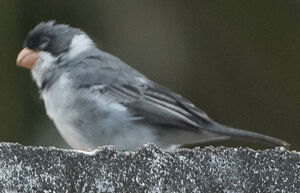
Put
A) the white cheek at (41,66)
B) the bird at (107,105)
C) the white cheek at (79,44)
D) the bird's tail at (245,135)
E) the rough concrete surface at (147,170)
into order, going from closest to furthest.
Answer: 1. the rough concrete surface at (147,170)
2. the bird's tail at (245,135)
3. the bird at (107,105)
4. the white cheek at (41,66)
5. the white cheek at (79,44)

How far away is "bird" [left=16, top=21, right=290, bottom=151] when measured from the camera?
3.35 metres

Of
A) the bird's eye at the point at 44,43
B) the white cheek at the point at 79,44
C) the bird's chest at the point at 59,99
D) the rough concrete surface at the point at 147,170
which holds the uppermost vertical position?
the rough concrete surface at the point at 147,170

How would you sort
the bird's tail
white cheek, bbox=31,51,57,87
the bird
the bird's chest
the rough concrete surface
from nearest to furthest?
the rough concrete surface, the bird's tail, the bird, the bird's chest, white cheek, bbox=31,51,57,87

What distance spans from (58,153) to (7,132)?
2.75 m

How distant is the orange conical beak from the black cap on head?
30mm

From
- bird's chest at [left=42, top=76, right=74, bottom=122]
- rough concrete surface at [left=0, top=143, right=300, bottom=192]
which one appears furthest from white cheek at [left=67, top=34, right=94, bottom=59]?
rough concrete surface at [left=0, top=143, right=300, bottom=192]

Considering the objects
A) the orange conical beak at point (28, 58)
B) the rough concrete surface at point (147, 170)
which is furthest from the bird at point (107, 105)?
the rough concrete surface at point (147, 170)

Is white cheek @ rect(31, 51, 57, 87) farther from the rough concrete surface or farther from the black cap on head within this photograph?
the rough concrete surface

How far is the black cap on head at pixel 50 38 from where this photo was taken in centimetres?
416

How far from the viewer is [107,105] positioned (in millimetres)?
3600

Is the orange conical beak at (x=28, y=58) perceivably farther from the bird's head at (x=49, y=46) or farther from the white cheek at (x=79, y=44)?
the white cheek at (x=79, y=44)

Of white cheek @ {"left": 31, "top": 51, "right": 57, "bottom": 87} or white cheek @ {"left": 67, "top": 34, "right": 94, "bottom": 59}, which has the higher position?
white cheek @ {"left": 67, "top": 34, "right": 94, "bottom": 59}

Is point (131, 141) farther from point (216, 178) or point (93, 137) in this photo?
point (216, 178)

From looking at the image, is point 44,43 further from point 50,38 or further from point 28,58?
point 28,58
